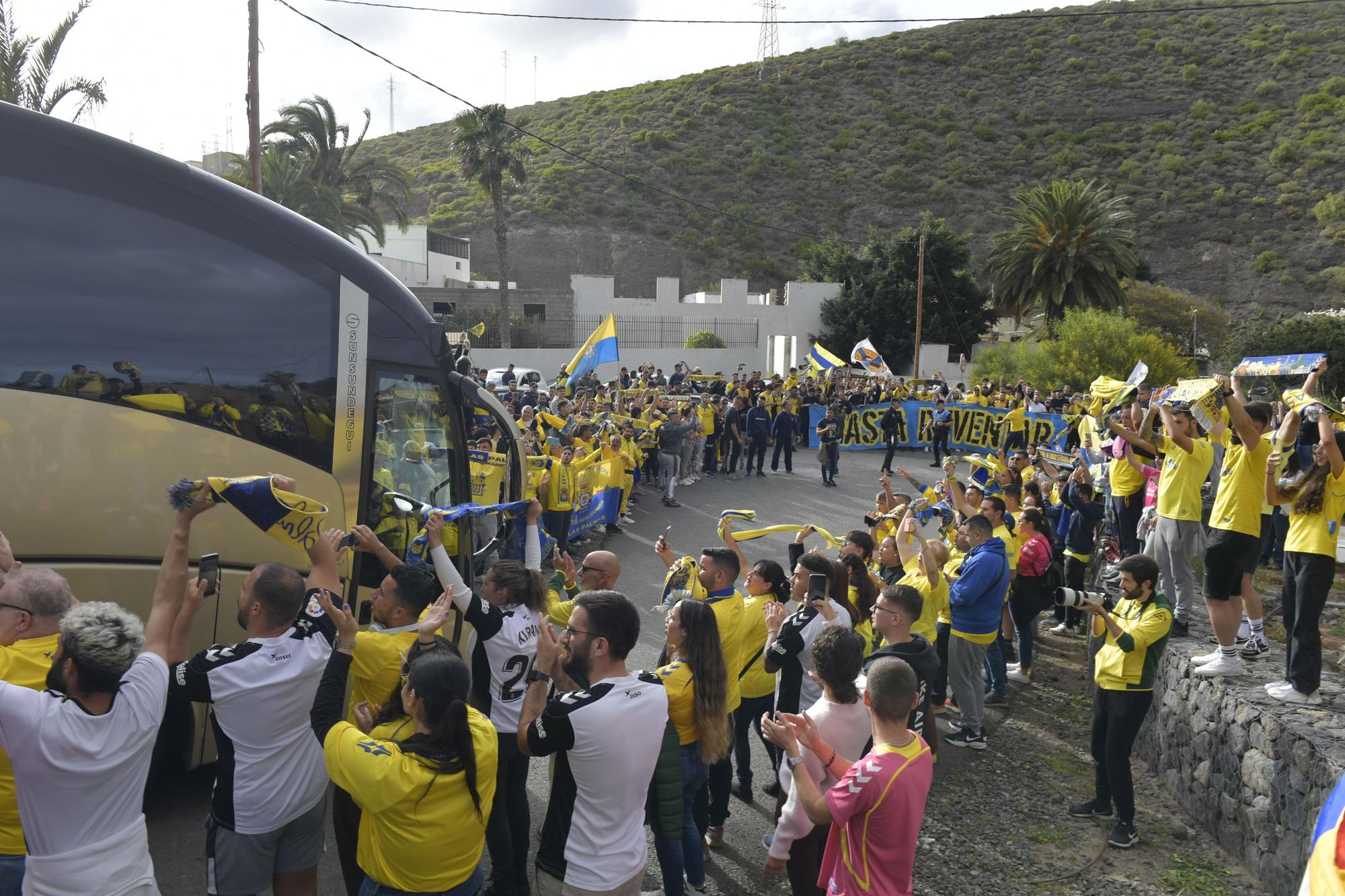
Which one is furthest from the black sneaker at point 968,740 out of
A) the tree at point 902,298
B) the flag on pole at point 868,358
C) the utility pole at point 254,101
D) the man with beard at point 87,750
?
the tree at point 902,298

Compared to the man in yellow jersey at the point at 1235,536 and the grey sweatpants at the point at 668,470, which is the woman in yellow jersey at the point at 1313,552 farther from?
the grey sweatpants at the point at 668,470

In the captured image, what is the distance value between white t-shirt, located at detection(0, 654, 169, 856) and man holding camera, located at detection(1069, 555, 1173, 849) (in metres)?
5.01

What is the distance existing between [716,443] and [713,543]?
7.01m

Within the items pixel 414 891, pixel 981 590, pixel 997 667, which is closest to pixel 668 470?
pixel 997 667

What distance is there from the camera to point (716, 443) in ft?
68.4

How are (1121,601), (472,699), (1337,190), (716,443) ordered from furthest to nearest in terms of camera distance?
(1337,190) < (716,443) < (1121,601) < (472,699)

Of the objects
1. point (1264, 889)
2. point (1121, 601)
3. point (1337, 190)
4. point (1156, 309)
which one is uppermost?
point (1337, 190)

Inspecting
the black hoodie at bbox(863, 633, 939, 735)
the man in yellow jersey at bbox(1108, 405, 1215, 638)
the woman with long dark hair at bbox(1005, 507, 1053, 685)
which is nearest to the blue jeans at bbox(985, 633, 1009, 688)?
the woman with long dark hair at bbox(1005, 507, 1053, 685)

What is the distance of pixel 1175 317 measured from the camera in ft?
142

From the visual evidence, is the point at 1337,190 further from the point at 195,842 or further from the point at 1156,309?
the point at 195,842

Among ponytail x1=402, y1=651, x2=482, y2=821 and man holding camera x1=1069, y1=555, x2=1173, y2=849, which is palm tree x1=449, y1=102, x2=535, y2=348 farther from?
ponytail x1=402, y1=651, x2=482, y2=821

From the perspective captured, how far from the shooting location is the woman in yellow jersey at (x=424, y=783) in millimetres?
3133

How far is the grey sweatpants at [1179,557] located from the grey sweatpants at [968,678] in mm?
2032

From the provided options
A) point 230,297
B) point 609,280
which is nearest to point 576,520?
point 230,297
